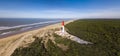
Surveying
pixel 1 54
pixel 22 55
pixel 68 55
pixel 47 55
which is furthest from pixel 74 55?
pixel 1 54

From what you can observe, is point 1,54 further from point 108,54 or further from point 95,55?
point 108,54

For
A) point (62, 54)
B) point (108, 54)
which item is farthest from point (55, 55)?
point (108, 54)

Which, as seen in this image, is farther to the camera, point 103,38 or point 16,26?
point 16,26

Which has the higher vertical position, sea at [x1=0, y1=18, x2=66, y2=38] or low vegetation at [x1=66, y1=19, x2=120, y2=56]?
low vegetation at [x1=66, y1=19, x2=120, y2=56]

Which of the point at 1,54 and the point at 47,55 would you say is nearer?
the point at 47,55

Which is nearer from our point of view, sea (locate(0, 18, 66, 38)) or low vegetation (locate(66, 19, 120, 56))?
low vegetation (locate(66, 19, 120, 56))

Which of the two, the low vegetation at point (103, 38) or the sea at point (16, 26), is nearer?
the low vegetation at point (103, 38)

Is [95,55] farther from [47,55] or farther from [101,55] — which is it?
[47,55]

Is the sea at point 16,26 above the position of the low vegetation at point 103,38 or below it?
below

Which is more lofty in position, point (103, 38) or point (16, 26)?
point (103, 38)
